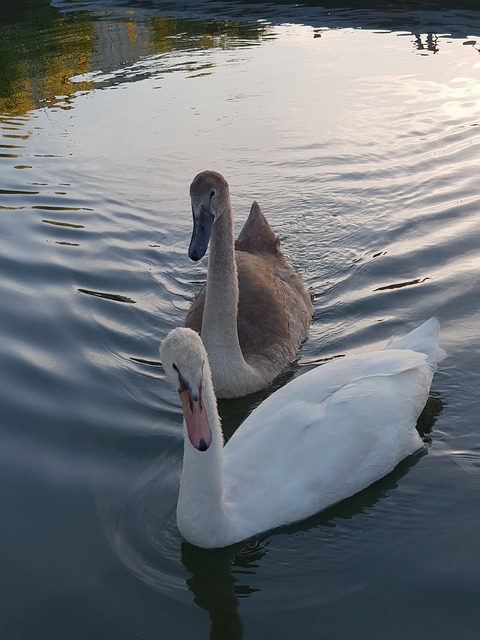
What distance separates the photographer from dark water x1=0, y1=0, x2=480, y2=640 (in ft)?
15.5

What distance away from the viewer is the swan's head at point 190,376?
4539mm

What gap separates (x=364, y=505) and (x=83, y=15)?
77.3ft

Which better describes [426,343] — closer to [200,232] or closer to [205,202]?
[200,232]

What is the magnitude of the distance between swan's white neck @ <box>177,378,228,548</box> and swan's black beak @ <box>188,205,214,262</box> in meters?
1.87

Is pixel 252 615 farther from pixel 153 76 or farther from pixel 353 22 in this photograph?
pixel 353 22

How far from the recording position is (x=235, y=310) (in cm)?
704

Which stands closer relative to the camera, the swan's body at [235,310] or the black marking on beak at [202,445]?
the black marking on beak at [202,445]

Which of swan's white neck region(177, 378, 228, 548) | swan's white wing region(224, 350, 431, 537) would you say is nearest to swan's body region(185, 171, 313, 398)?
swan's white wing region(224, 350, 431, 537)

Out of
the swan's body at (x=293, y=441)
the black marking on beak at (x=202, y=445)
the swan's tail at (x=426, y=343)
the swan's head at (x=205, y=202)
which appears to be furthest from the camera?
the swan's head at (x=205, y=202)

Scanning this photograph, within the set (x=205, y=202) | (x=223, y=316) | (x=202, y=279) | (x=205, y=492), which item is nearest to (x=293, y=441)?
(x=205, y=492)

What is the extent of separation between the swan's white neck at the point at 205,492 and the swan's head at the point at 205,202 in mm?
2095

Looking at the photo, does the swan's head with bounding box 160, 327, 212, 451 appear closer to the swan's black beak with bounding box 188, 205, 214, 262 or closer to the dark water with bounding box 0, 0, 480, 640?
the dark water with bounding box 0, 0, 480, 640

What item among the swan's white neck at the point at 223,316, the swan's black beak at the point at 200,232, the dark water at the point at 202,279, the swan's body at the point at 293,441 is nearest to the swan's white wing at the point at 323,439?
the swan's body at the point at 293,441

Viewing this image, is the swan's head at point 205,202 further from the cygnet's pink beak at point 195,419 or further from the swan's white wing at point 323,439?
the cygnet's pink beak at point 195,419
